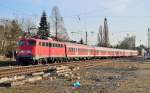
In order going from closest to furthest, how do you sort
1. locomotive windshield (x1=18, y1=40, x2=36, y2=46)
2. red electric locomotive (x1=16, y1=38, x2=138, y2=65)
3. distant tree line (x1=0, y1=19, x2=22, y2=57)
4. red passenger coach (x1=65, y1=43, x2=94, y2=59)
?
red electric locomotive (x1=16, y1=38, x2=138, y2=65) → locomotive windshield (x1=18, y1=40, x2=36, y2=46) → red passenger coach (x1=65, y1=43, x2=94, y2=59) → distant tree line (x1=0, y1=19, x2=22, y2=57)

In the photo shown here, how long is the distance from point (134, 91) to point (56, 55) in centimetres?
2984

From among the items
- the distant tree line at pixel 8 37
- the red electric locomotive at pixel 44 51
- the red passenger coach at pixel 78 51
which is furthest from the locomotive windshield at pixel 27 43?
the distant tree line at pixel 8 37

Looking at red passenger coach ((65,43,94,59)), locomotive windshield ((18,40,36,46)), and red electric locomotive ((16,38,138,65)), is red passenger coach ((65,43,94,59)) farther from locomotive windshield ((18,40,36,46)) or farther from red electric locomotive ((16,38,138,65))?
locomotive windshield ((18,40,36,46))

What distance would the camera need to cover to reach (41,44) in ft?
139

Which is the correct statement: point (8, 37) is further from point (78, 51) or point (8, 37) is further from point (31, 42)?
point (31, 42)

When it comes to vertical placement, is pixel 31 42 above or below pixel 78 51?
above

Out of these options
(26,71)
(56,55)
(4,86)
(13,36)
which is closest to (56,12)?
(13,36)

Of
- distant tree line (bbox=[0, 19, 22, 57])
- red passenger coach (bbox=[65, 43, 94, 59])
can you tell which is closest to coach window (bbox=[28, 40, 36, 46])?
red passenger coach (bbox=[65, 43, 94, 59])

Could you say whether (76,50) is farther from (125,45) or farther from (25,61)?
(125,45)

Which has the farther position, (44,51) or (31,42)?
(44,51)

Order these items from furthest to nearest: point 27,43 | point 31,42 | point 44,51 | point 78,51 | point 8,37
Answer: point 8,37 → point 78,51 → point 44,51 → point 27,43 → point 31,42

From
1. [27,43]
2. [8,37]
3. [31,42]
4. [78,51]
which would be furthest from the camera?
[8,37]

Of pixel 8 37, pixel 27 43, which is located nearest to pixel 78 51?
pixel 27 43

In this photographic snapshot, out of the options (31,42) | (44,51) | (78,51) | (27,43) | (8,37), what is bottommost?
(78,51)
